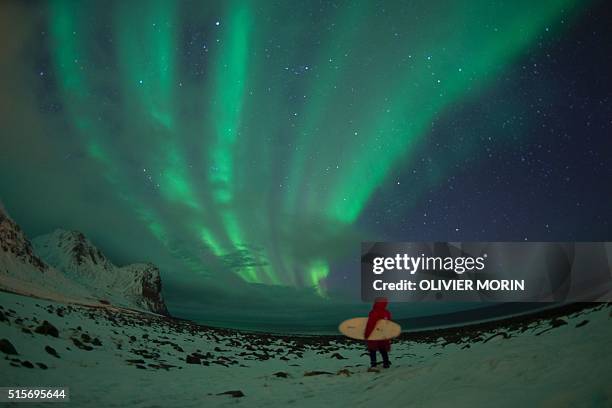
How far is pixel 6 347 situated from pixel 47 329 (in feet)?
2.49

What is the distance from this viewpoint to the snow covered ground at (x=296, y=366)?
5.41m

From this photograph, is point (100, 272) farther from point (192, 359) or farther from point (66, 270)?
point (192, 359)

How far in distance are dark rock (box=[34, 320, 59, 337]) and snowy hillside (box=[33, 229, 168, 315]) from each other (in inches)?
94.3

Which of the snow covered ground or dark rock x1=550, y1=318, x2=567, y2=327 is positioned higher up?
dark rock x1=550, y1=318, x2=567, y2=327

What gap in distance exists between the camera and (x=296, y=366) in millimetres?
8062

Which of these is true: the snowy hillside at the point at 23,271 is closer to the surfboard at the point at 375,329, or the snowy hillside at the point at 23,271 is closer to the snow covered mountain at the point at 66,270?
the snow covered mountain at the point at 66,270

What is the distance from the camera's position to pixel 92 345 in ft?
25.2

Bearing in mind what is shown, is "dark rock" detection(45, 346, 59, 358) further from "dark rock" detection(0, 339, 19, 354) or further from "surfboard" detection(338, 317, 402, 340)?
"surfboard" detection(338, 317, 402, 340)

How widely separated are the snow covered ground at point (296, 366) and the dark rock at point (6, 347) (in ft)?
0.23

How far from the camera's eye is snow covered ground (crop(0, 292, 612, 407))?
541cm

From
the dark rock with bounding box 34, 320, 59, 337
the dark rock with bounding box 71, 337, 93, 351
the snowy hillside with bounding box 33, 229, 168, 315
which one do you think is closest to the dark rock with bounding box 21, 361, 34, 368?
the dark rock with bounding box 34, 320, 59, 337

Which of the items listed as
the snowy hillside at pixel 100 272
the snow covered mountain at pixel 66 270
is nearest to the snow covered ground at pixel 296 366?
the snow covered mountain at pixel 66 270

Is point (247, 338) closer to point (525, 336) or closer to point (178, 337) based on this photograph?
point (178, 337)

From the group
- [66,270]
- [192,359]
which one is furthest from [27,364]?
[66,270]
